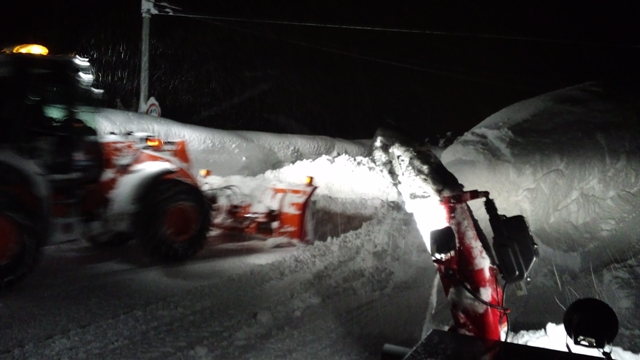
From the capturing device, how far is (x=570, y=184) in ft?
25.0

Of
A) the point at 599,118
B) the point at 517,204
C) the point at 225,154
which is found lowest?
the point at 225,154

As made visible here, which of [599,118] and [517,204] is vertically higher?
[599,118]

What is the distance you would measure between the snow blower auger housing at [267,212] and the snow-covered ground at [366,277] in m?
0.21

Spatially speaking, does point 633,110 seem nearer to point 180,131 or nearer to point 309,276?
point 309,276

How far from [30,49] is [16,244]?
2.14 meters

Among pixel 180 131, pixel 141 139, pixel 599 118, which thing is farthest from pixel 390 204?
pixel 180 131

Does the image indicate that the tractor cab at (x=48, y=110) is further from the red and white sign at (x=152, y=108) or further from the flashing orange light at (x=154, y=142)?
the red and white sign at (x=152, y=108)

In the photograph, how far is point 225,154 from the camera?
18109mm

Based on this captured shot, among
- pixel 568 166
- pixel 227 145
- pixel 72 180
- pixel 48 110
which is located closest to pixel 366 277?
pixel 568 166

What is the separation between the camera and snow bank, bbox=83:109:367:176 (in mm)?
15977

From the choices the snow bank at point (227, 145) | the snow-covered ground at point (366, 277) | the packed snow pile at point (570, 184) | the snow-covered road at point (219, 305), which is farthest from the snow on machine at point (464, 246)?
the snow bank at point (227, 145)

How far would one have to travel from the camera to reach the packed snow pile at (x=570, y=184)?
616 cm

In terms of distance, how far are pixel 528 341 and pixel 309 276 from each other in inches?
110

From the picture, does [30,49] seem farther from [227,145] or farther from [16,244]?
[227,145]
